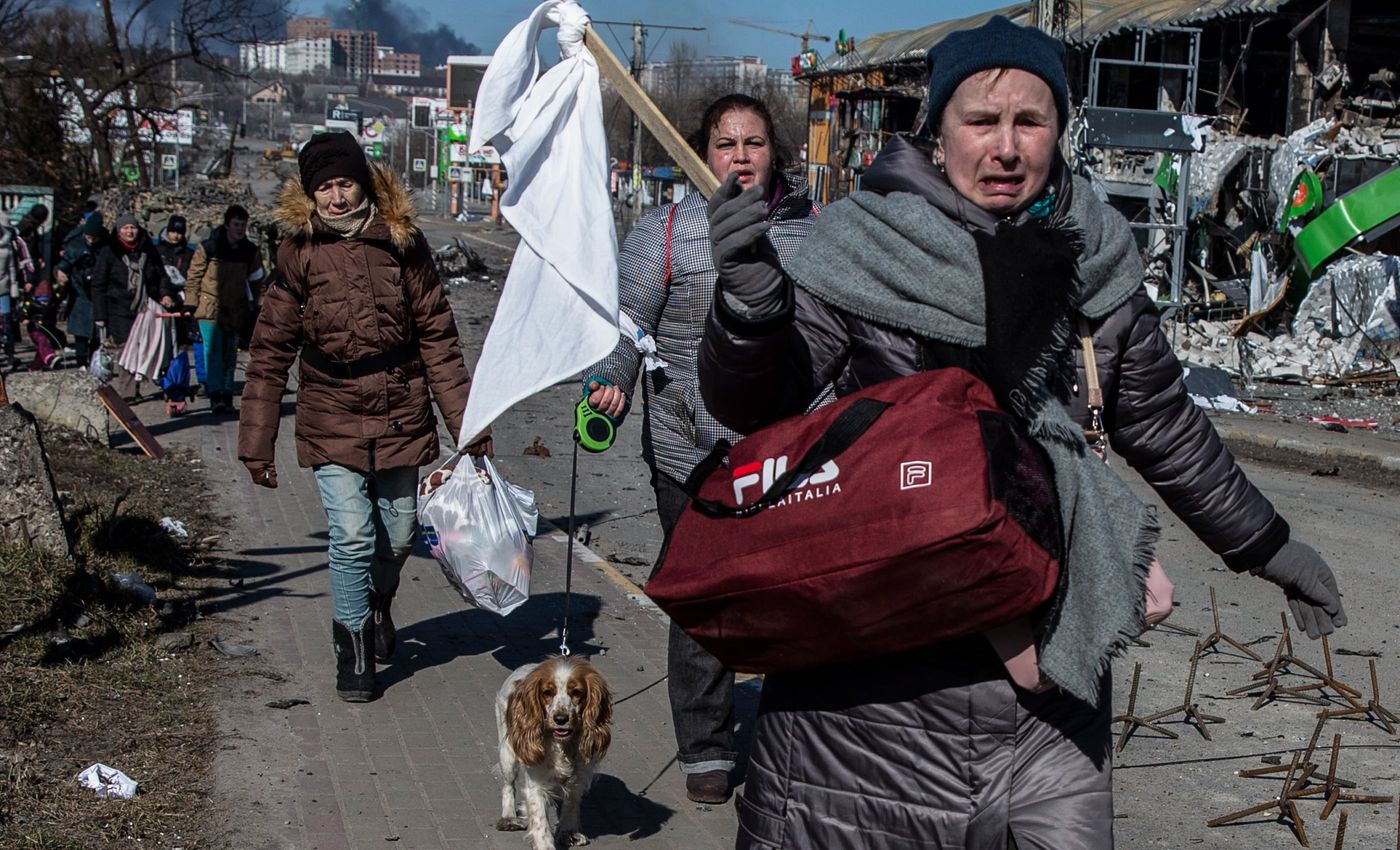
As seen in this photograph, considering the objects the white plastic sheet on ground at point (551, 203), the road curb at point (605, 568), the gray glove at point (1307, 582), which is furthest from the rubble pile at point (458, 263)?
the gray glove at point (1307, 582)

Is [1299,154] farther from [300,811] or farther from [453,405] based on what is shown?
[300,811]

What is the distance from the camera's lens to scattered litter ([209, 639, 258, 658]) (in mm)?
6617

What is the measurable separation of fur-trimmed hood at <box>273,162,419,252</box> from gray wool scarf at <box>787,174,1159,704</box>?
3617 mm

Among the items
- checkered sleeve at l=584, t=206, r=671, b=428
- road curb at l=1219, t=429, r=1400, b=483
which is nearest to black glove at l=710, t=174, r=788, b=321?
checkered sleeve at l=584, t=206, r=671, b=428

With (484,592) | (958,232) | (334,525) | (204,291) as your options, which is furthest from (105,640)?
(204,291)

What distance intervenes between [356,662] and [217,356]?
8580 mm

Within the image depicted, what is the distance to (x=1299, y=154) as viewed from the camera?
75.2 feet

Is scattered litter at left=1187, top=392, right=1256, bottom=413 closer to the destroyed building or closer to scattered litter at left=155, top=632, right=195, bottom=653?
the destroyed building

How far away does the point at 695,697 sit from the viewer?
200 inches

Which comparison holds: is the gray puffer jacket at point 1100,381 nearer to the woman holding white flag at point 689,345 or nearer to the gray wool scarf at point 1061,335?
the gray wool scarf at point 1061,335

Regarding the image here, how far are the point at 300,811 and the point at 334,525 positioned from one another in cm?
137

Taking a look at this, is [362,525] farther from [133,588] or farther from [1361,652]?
[1361,652]

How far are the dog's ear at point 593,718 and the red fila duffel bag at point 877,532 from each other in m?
2.17

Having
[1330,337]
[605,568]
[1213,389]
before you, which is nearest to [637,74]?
[1213,389]
